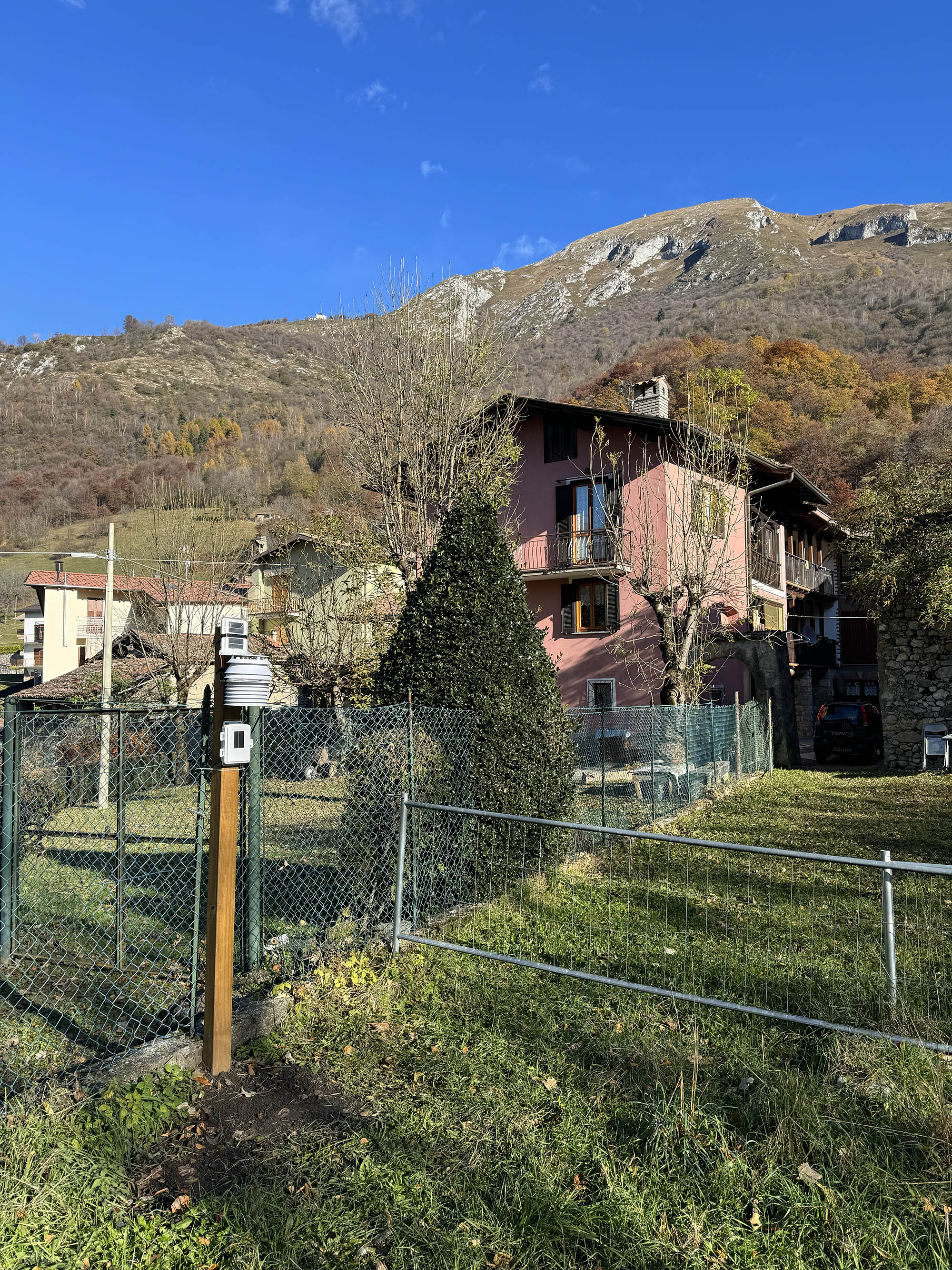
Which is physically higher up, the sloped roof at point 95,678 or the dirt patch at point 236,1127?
the sloped roof at point 95,678

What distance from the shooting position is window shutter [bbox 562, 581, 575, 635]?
26.5m

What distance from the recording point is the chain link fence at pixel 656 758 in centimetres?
1059

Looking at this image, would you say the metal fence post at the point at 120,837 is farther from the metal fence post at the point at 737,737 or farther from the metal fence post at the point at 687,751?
the metal fence post at the point at 737,737

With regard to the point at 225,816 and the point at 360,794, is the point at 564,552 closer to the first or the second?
the point at 360,794

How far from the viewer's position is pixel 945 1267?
2473 mm

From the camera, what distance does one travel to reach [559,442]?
2644cm

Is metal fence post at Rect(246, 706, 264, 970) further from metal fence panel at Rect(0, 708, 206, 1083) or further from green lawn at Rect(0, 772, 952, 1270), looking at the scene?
green lawn at Rect(0, 772, 952, 1270)

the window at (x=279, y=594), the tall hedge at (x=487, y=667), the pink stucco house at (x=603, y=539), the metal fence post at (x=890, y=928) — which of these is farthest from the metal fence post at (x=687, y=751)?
the window at (x=279, y=594)

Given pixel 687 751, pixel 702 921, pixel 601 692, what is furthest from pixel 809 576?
pixel 702 921

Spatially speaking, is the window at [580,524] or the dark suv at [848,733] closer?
the dark suv at [848,733]

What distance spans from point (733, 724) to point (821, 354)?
38141mm

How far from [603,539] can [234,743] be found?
22140mm

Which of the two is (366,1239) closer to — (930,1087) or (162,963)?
(930,1087)

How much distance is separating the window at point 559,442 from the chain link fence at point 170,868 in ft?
66.6
